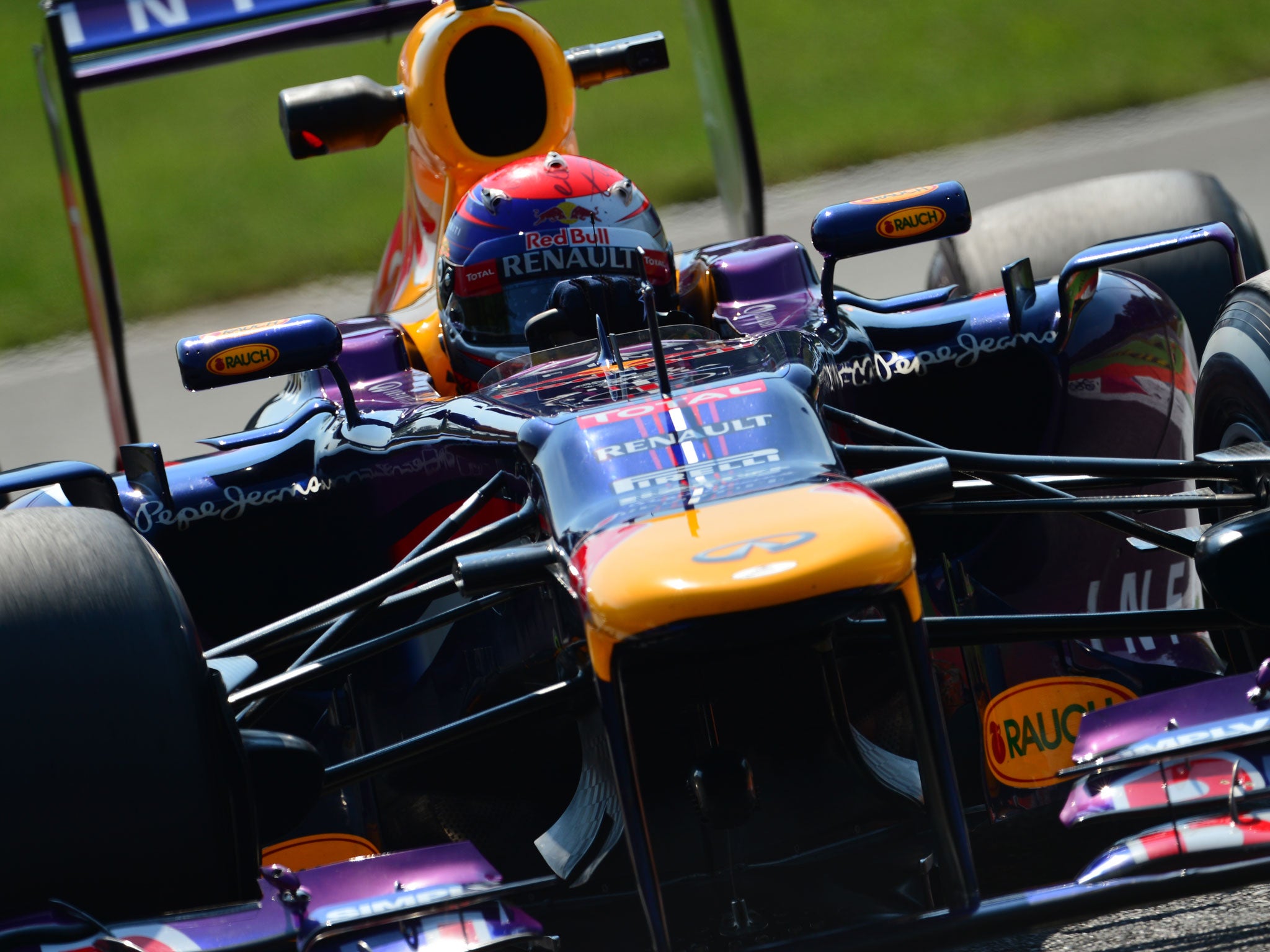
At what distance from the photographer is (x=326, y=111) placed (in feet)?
17.4

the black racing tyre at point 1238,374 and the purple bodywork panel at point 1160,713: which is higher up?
the black racing tyre at point 1238,374

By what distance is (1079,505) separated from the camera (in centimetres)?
328

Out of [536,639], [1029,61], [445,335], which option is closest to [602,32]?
[1029,61]

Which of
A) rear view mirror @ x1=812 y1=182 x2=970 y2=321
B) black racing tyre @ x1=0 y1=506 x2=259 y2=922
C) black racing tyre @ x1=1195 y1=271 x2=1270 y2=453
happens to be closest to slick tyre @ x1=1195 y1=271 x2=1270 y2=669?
black racing tyre @ x1=1195 y1=271 x2=1270 y2=453

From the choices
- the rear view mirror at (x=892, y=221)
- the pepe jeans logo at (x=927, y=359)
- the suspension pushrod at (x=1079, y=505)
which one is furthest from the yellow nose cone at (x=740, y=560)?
the pepe jeans logo at (x=927, y=359)

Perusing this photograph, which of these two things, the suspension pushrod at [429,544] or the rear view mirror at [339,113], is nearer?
the suspension pushrod at [429,544]

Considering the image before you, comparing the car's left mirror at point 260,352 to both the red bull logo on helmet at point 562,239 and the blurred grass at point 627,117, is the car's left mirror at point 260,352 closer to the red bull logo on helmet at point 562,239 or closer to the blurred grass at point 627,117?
the red bull logo on helmet at point 562,239

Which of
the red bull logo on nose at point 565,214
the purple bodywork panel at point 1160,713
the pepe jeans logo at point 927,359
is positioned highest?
the red bull logo on nose at point 565,214

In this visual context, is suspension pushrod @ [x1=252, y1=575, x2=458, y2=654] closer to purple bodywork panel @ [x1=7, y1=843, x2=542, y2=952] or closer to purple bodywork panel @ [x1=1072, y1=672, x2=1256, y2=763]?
purple bodywork panel @ [x1=7, y1=843, x2=542, y2=952]

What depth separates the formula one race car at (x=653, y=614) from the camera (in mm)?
2426

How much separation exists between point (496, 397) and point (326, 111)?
7.70 ft

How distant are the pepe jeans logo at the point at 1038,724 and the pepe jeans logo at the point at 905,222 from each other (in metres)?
0.93

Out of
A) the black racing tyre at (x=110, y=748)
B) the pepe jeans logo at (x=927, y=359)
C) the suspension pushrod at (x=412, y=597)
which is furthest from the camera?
the pepe jeans logo at (x=927, y=359)

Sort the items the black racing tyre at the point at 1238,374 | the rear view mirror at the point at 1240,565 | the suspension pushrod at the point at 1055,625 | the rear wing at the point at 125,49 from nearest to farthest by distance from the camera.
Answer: the rear view mirror at the point at 1240,565 → the suspension pushrod at the point at 1055,625 → the black racing tyre at the point at 1238,374 → the rear wing at the point at 125,49
